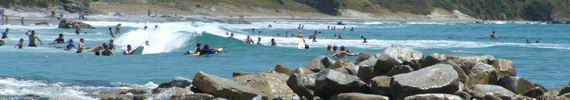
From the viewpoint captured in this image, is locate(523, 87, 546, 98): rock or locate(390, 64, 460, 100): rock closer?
locate(390, 64, 460, 100): rock

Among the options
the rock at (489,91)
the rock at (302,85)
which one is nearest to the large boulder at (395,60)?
the rock at (302,85)

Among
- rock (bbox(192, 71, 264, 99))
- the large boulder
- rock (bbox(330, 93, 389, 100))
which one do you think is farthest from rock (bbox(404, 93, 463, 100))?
rock (bbox(192, 71, 264, 99))

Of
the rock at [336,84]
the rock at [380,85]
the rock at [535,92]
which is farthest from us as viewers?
the rock at [535,92]

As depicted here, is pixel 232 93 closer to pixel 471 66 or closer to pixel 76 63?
pixel 471 66

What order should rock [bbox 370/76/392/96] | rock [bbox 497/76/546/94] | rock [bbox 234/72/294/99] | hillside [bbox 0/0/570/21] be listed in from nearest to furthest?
rock [bbox 370/76/392/96], rock [bbox 497/76/546/94], rock [bbox 234/72/294/99], hillside [bbox 0/0/570/21]

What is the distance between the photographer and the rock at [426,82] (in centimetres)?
1734

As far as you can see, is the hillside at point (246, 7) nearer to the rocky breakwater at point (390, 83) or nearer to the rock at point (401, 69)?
the rocky breakwater at point (390, 83)

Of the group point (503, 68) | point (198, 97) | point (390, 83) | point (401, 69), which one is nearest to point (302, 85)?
point (401, 69)

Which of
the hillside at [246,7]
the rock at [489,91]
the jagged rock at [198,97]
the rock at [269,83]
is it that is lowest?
the hillside at [246,7]

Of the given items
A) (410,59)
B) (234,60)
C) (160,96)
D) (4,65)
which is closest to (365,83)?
(410,59)

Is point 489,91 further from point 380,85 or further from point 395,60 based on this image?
point 395,60

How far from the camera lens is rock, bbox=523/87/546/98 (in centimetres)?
1923

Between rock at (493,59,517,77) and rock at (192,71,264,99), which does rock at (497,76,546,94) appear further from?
rock at (192,71,264,99)

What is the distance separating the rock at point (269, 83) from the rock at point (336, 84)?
34.5 inches
